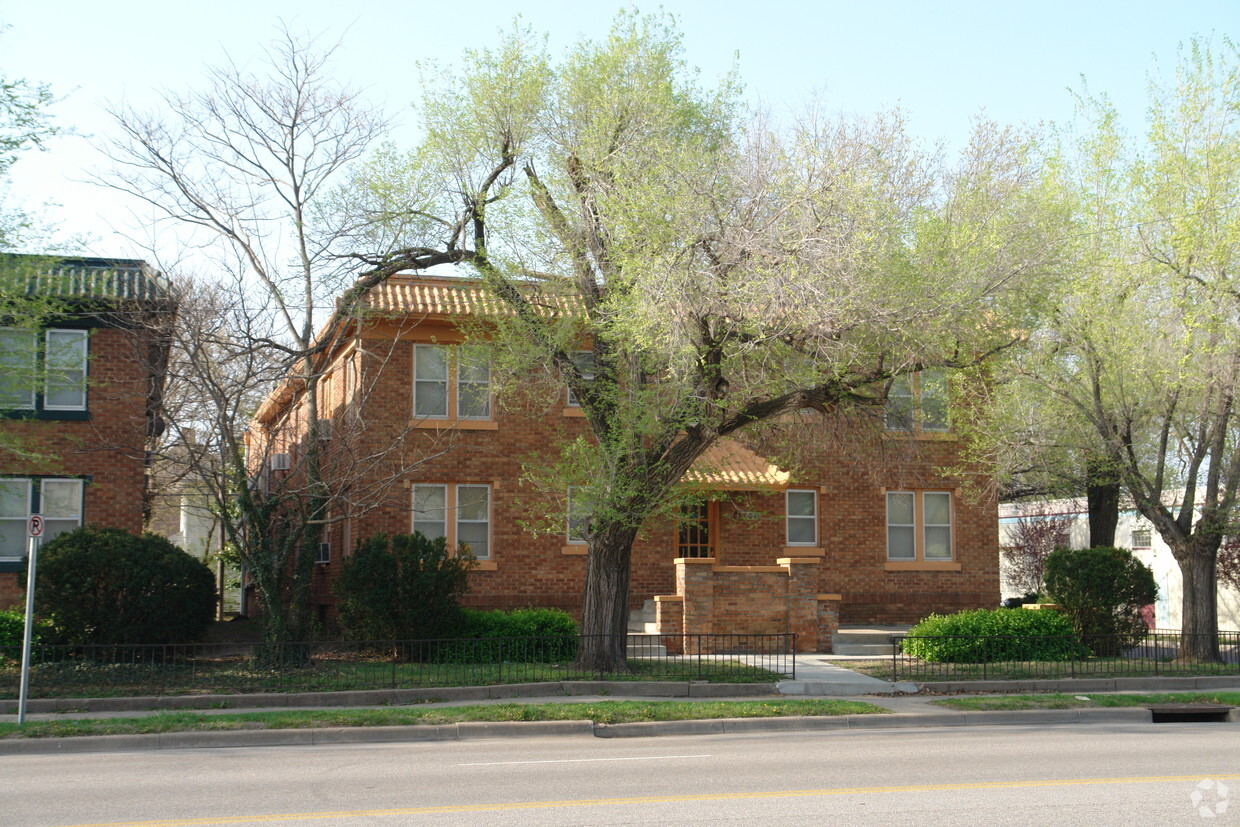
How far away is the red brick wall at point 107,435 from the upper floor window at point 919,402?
14049mm

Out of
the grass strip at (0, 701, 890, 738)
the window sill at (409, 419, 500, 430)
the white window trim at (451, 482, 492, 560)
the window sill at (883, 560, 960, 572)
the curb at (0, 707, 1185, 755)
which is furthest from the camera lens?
the window sill at (883, 560, 960, 572)

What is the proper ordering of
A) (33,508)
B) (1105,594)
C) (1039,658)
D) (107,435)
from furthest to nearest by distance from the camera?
1. (107,435)
2. (33,508)
3. (1105,594)
4. (1039,658)

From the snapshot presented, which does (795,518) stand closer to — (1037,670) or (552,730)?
(1037,670)

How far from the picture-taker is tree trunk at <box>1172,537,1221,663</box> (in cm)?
1967

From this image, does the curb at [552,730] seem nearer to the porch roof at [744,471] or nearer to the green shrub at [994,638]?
the green shrub at [994,638]

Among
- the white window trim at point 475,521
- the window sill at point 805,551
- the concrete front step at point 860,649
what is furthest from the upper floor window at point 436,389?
the concrete front step at point 860,649

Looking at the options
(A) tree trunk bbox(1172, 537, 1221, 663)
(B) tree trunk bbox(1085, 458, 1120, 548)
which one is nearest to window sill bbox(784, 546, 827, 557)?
(B) tree trunk bbox(1085, 458, 1120, 548)

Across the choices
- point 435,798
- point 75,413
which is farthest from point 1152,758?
point 75,413

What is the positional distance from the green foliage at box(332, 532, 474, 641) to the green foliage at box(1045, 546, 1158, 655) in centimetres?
1166

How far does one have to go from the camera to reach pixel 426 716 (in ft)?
45.2

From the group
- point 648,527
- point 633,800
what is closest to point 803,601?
point 648,527

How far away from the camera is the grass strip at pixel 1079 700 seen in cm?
1528

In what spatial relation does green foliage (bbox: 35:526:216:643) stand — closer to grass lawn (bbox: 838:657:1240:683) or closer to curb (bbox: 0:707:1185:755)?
curb (bbox: 0:707:1185:755)

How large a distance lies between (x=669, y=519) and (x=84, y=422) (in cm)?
1180
